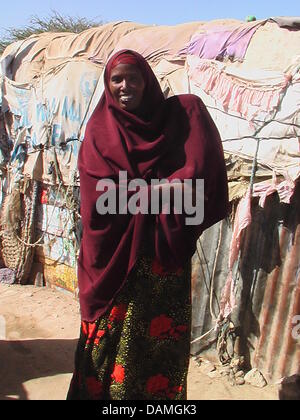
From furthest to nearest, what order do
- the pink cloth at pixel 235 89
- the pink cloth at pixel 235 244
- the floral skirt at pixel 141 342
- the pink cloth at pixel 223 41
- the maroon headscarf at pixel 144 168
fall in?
the pink cloth at pixel 223 41
the pink cloth at pixel 235 244
the pink cloth at pixel 235 89
the floral skirt at pixel 141 342
the maroon headscarf at pixel 144 168

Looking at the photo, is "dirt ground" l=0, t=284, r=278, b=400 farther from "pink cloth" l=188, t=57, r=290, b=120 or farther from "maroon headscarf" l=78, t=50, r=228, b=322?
"pink cloth" l=188, t=57, r=290, b=120

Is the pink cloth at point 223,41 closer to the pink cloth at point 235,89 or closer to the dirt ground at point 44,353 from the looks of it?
the pink cloth at point 235,89

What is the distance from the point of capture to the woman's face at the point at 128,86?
1.91 metres

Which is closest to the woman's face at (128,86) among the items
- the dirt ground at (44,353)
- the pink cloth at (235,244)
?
the pink cloth at (235,244)

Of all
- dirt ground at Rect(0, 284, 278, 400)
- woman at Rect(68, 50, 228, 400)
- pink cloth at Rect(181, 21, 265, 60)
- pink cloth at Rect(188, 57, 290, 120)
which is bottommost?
dirt ground at Rect(0, 284, 278, 400)

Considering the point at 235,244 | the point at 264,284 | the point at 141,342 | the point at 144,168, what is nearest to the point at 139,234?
the point at 144,168

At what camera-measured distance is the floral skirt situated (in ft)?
6.55

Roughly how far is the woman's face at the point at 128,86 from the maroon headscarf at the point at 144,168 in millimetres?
33

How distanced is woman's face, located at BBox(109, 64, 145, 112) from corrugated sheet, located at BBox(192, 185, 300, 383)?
1719mm

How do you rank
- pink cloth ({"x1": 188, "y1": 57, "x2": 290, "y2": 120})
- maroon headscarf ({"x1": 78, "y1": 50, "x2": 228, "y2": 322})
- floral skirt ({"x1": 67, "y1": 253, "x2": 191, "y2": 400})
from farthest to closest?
1. pink cloth ({"x1": 188, "y1": 57, "x2": 290, "y2": 120})
2. floral skirt ({"x1": 67, "y1": 253, "x2": 191, "y2": 400})
3. maroon headscarf ({"x1": 78, "y1": 50, "x2": 228, "y2": 322})

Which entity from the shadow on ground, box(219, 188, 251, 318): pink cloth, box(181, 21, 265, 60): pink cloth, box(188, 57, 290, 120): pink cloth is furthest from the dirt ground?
box(181, 21, 265, 60): pink cloth

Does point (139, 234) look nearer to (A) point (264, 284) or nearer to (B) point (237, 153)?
(B) point (237, 153)

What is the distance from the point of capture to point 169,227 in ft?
6.06
